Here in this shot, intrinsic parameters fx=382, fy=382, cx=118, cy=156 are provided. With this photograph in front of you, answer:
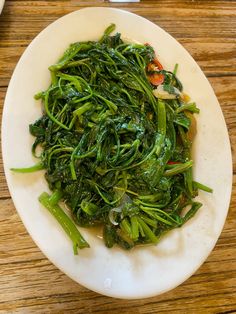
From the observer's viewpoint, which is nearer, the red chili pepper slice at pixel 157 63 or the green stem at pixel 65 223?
the green stem at pixel 65 223

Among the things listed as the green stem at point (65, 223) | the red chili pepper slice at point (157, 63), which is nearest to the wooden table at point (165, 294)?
the green stem at point (65, 223)

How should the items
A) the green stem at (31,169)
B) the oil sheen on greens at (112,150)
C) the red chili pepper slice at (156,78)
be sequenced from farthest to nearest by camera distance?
the red chili pepper slice at (156,78), the oil sheen on greens at (112,150), the green stem at (31,169)

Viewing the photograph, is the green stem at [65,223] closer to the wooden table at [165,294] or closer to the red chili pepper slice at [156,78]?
the wooden table at [165,294]

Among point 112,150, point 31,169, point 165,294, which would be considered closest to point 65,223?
point 31,169

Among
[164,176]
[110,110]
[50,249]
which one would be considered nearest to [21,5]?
[110,110]

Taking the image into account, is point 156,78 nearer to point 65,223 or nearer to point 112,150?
point 112,150

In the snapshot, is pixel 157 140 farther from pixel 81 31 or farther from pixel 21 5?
pixel 21 5
